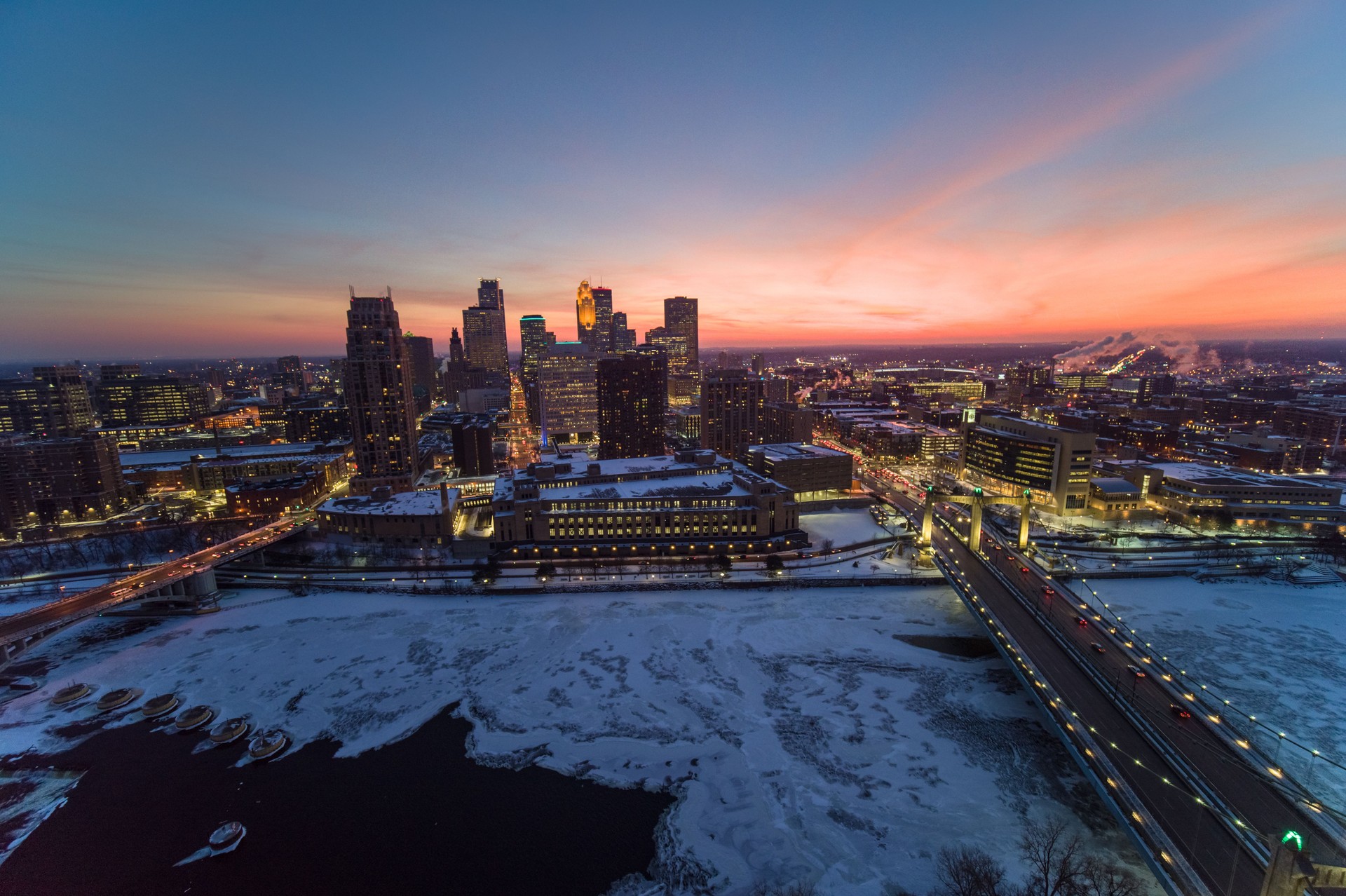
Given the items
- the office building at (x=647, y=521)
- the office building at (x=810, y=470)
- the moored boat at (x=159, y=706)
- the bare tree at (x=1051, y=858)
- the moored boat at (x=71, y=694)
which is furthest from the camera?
the office building at (x=810, y=470)

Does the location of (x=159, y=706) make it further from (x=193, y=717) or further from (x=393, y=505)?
(x=393, y=505)

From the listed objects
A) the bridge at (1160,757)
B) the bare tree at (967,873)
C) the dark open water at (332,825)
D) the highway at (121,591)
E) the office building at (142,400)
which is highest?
the office building at (142,400)

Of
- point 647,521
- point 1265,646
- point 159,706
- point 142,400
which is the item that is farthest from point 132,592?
point 142,400

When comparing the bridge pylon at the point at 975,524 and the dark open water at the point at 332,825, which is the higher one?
the bridge pylon at the point at 975,524

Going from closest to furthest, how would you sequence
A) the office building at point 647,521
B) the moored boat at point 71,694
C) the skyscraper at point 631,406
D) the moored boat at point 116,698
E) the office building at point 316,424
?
the moored boat at point 116,698, the moored boat at point 71,694, the office building at point 647,521, the skyscraper at point 631,406, the office building at point 316,424

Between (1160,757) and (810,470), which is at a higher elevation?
(810,470)

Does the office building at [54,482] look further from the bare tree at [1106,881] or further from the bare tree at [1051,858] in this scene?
the bare tree at [1106,881]

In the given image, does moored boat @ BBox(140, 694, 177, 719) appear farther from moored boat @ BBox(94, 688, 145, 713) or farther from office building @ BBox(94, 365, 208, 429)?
office building @ BBox(94, 365, 208, 429)

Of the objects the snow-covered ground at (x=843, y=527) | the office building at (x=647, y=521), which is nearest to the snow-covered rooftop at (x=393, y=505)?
the office building at (x=647, y=521)
